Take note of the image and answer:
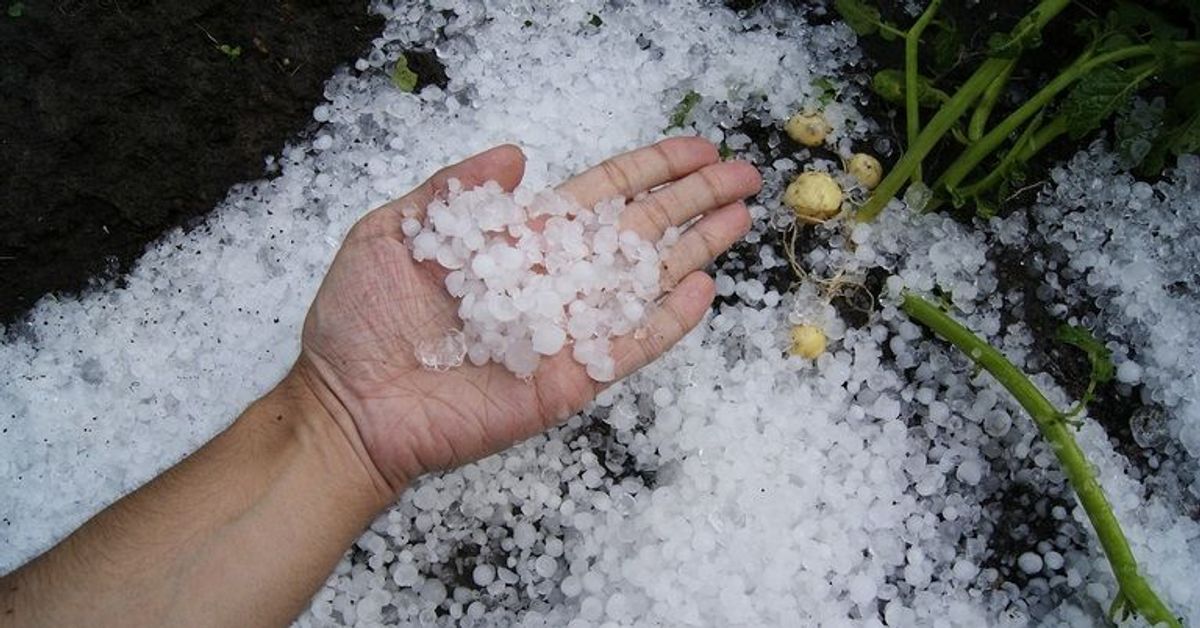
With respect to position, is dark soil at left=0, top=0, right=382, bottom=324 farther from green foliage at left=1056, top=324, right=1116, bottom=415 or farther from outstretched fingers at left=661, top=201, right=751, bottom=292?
green foliage at left=1056, top=324, right=1116, bottom=415

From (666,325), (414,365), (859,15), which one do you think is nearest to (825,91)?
(859,15)

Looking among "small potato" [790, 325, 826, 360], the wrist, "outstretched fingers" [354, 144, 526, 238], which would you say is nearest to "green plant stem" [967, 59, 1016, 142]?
"small potato" [790, 325, 826, 360]

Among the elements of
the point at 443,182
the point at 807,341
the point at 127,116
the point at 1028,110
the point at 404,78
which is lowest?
the point at 807,341

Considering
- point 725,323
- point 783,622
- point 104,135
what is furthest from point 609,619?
point 104,135

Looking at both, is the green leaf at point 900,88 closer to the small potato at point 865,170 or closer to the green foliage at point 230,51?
the small potato at point 865,170

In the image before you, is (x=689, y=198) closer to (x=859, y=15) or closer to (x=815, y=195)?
(x=815, y=195)

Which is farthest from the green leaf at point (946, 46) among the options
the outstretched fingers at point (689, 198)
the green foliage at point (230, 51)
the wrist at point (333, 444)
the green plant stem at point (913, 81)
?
the green foliage at point (230, 51)

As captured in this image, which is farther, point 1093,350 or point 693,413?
point 693,413
